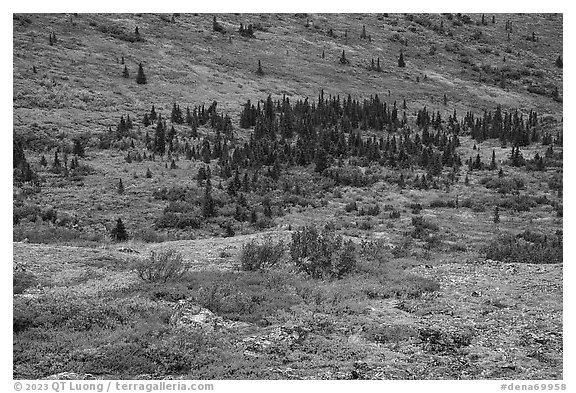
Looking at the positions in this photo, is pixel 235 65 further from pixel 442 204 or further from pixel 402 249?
pixel 402 249

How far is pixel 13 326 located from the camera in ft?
35.0

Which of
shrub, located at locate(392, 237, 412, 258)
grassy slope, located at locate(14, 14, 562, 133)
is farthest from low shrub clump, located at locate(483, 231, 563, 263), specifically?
grassy slope, located at locate(14, 14, 562, 133)

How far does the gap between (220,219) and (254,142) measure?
1260 cm

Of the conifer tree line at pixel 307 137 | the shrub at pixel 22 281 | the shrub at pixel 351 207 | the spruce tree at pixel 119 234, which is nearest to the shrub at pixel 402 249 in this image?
the shrub at pixel 351 207

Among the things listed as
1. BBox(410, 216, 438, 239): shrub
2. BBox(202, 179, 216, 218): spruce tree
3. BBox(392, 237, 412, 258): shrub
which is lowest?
BBox(410, 216, 438, 239): shrub

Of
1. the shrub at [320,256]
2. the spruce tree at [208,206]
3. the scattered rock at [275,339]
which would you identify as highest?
the scattered rock at [275,339]

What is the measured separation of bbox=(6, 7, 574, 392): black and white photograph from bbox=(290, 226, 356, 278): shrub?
2.8 inches

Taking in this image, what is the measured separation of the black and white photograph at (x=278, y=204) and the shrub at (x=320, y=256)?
0.07m

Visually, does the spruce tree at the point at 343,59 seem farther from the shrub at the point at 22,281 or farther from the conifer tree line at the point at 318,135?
the shrub at the point at 22,281

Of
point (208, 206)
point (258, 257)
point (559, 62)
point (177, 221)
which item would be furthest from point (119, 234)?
point (559, 62)

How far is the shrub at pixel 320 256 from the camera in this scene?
16.6 m

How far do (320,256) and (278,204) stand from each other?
1283 centimetres

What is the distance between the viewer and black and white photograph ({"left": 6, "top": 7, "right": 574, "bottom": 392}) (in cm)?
1068

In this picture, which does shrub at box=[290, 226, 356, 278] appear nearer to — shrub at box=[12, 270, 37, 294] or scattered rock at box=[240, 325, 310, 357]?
scattered rock at box=[240, 325, 310, 357]
